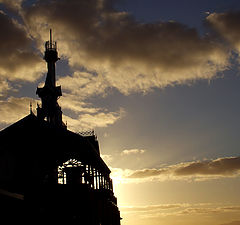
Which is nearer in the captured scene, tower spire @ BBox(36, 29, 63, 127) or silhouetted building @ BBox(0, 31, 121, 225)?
silhouetted building @ BBox(0, 31, 121, 225)

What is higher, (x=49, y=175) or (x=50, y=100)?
(x=50, y=100)

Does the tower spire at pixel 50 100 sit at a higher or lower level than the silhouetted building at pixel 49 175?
higher

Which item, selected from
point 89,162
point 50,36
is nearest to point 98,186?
point 89,162

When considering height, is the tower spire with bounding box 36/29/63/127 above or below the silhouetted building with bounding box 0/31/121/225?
above

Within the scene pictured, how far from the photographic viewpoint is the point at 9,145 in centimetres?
2058

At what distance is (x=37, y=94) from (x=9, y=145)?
59.2 ft

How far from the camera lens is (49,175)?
69.3 ft

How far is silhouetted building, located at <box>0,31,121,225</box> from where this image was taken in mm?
Result: 15039

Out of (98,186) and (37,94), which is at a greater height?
(37,94)

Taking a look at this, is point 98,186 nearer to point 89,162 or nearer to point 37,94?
point 89,162

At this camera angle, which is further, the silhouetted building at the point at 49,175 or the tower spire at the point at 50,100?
the tower spire at the point at 50,100

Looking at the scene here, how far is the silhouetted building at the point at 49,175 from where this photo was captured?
15039 mm

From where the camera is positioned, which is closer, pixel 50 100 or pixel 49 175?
pixel 49 175

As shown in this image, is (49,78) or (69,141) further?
(49,78)
